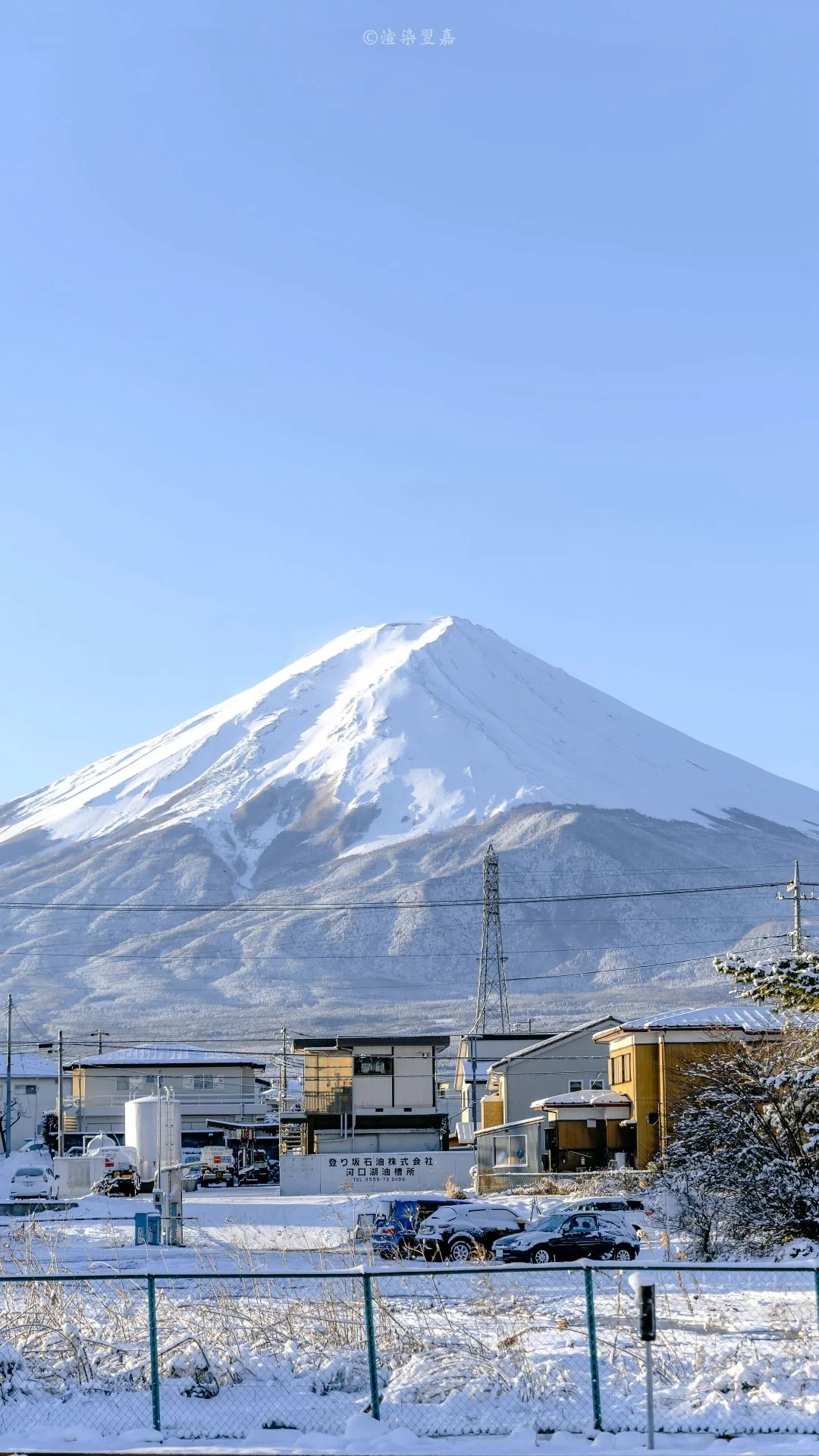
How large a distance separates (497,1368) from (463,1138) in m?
72.5

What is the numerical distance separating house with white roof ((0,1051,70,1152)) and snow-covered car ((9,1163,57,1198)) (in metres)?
48.5

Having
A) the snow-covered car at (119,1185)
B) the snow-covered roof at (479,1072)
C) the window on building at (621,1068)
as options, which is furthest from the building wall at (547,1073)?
the snow-covered car at (119,1185)

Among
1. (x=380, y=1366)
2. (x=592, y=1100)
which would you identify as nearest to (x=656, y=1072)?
(x=592, y=1100)

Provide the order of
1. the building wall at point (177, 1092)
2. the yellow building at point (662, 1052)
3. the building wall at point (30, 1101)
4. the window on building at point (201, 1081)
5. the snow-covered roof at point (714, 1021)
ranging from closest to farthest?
the yellow building at point (662, 1052)
the snow-covered roof at point (714, 1021)
the building wall at point (177, 1092)
the window on building at point (201, 1081)
the building wall at point (30, 1101)

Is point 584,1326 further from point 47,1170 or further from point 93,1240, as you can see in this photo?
point 47,1170

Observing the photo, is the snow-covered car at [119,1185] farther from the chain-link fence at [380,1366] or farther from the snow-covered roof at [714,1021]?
the chain-link fence at [380,1366]

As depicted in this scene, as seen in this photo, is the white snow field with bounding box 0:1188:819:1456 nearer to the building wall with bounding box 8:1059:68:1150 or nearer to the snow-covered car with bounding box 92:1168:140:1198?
the snow-covered car with bounding box 92:1168:140:1198

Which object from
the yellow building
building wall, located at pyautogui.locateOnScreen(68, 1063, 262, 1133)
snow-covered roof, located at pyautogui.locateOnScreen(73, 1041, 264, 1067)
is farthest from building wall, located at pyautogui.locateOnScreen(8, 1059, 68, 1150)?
the yellow building

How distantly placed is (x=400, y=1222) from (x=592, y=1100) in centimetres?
2554

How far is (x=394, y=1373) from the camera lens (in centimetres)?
1581

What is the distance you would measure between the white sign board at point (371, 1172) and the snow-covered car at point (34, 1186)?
28.2 ft

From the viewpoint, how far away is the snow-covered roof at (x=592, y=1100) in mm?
56312

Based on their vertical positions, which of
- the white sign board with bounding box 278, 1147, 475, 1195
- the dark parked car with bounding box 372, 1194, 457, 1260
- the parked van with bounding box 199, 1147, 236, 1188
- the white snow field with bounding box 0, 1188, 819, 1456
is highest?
the white snow field with bounding box 0, 1188, 819, 1456

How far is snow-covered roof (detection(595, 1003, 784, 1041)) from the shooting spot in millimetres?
54344
